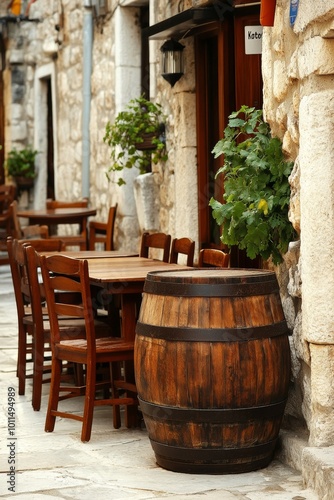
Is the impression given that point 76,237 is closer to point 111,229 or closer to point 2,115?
point 111,229

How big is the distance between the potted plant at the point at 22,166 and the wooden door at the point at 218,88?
674 cm

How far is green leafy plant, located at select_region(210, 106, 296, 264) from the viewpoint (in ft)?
15.7

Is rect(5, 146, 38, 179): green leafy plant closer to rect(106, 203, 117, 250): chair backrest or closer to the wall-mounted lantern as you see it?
rect(106, 203, 117, 250): chair backrest

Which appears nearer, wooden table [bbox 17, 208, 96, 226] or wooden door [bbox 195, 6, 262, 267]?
wooden door [bbox 195, 6, 262, 267]

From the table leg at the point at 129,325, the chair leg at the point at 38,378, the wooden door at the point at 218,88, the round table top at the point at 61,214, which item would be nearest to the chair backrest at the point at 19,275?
the chair leg at the point at 38,378

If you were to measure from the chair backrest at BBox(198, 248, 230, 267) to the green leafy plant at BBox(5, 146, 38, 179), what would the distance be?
8.46 metres

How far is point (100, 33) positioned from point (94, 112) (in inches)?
31.8

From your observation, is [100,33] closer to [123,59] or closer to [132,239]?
[123,59]

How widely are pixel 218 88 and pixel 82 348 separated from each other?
8.66ft

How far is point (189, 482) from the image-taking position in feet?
14.1

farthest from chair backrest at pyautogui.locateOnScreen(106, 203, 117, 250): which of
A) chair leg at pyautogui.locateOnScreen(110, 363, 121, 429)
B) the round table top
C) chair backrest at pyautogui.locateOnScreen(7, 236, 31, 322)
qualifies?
chair leg at pyautogui.locateOnScreen(110, 363, 121, 429)

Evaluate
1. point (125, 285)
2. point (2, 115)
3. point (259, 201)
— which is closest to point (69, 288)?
point (125, 285)

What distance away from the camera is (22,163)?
14.1 metres

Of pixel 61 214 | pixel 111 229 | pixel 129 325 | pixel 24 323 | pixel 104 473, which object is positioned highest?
pixel 61 214
